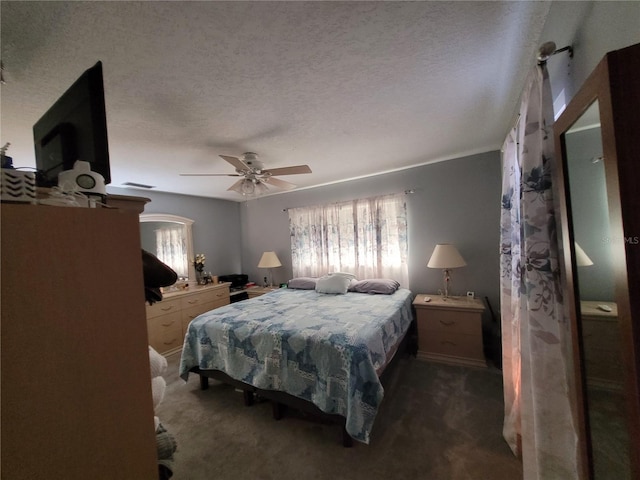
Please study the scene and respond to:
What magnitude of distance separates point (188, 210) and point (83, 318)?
3.87 meters

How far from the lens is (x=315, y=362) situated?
1679 millimetres

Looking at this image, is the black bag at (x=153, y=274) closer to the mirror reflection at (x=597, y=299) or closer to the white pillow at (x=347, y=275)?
the mirror reflection at (x=597, y=299)

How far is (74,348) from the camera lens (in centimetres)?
56

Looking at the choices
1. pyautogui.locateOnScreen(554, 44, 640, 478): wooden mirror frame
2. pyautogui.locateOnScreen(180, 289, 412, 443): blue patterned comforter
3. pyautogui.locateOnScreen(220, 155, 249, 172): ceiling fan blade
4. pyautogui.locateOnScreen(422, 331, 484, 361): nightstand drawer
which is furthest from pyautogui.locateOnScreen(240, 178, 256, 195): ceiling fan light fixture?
pyautogui.locateOnScreen(422, 331, 484, 361): nightstand drawer

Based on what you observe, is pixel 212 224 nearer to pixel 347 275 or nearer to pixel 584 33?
pixel 347 275

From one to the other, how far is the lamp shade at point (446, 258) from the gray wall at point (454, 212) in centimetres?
36

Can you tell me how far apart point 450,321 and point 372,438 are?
4.80ft

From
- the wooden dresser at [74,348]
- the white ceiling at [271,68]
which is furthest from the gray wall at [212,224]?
the wooden dresser at [74,348]

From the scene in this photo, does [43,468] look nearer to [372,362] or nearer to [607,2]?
[372,362]

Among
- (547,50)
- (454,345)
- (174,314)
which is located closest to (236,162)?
(547,50)

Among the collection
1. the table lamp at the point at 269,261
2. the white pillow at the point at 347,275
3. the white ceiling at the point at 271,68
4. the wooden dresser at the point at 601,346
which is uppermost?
the white ceiling at the point at 271,68

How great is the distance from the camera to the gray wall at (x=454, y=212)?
269cm

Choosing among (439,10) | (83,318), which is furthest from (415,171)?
(83,318)

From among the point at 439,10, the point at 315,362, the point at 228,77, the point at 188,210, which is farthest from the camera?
the point at 188,210
